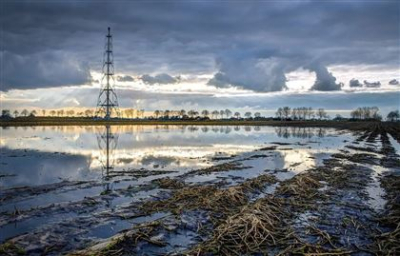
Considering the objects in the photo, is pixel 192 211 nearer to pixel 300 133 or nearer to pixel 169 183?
pixel 169 183

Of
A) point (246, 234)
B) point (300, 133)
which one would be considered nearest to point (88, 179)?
point (246, 234)

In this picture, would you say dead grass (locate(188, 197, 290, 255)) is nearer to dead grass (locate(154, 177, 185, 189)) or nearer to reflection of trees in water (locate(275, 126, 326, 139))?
dead grass (locate(154, 177, 185, 189))

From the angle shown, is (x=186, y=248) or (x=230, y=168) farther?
(x=230, y=168)

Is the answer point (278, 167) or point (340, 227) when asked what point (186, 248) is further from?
point (278, 167)

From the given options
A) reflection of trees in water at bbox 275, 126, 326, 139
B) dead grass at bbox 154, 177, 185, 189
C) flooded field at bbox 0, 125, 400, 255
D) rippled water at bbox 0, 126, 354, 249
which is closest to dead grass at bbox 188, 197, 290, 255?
flooded field at bbox 0, 125, 400, 255

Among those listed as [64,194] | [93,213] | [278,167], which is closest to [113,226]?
[93,213]

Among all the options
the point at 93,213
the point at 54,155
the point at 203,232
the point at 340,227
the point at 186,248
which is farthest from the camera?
the point at 54,155

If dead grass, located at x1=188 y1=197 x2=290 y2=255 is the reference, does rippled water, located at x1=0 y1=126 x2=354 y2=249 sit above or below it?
below

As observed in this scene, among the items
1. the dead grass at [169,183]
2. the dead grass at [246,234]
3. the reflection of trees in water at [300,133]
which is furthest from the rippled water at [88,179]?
the reflection of trees in water at [300,133]

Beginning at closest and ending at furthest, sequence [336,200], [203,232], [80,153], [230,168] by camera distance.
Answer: [203,232] → [336,200] → [230,168] → [80,153]

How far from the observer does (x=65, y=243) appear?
9.99 meters

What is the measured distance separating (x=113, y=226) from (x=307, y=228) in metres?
6.34

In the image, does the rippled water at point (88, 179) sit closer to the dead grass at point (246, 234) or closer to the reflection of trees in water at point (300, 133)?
the dead grass at point (246, 234)

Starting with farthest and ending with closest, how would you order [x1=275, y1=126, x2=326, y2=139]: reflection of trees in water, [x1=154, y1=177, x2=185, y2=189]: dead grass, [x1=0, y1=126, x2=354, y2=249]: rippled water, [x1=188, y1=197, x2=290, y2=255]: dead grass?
1. [x1=275, y1=126, x2=326, y2=139]: reflection of trees in water
2. [x1=154, y1=177, x2=185, y2=189]: dead grass
3. [x1=0, y1=126, x2=354, y2=249]: rippled water
4. [x1=188, y1=197, x2=290, y2=255]: dead grass
